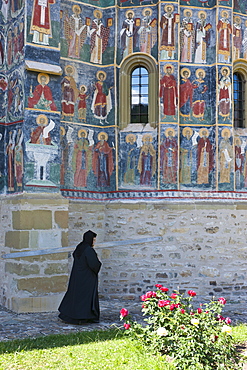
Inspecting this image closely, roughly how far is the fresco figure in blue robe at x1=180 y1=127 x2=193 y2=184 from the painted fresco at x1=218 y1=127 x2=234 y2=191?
2.37 ft

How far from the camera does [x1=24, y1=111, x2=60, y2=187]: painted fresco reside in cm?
988

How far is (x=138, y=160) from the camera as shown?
37.9 feet

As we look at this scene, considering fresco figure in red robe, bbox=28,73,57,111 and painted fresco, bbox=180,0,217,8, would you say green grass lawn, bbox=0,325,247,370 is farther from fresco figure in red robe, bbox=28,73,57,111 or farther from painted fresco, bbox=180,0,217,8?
painted fresco, bbox=180,0,217,8

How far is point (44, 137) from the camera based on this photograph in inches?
398

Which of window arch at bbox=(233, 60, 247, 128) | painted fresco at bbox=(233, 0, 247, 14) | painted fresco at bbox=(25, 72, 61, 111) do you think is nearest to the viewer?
painted fresco at bbox=(25, 72, 61, 111)

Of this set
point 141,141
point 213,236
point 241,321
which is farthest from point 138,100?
point 241,321

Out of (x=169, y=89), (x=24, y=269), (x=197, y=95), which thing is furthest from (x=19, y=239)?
(x=197, y=95)

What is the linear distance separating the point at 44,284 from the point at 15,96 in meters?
4.10

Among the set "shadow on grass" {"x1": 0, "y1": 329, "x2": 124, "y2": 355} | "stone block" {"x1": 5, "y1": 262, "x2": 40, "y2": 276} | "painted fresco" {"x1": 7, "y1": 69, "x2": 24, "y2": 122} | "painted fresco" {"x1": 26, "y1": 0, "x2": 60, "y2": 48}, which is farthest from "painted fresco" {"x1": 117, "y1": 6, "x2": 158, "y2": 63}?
"shadow on grass" {"x1": 0, "y1": 329, "x2": 124, "y2": 355}

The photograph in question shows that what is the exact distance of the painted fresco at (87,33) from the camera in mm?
11383

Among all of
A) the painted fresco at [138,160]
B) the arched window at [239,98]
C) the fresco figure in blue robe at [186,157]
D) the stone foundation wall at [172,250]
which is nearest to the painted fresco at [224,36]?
the arched window at [239,98]

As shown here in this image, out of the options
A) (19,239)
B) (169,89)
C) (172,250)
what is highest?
(169,89)

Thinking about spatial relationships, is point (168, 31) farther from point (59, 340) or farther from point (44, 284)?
point (59, 340)

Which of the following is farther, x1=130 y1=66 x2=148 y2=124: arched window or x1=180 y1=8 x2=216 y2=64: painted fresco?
x1=130 y1=66 x2=148 y2=124: arched window
